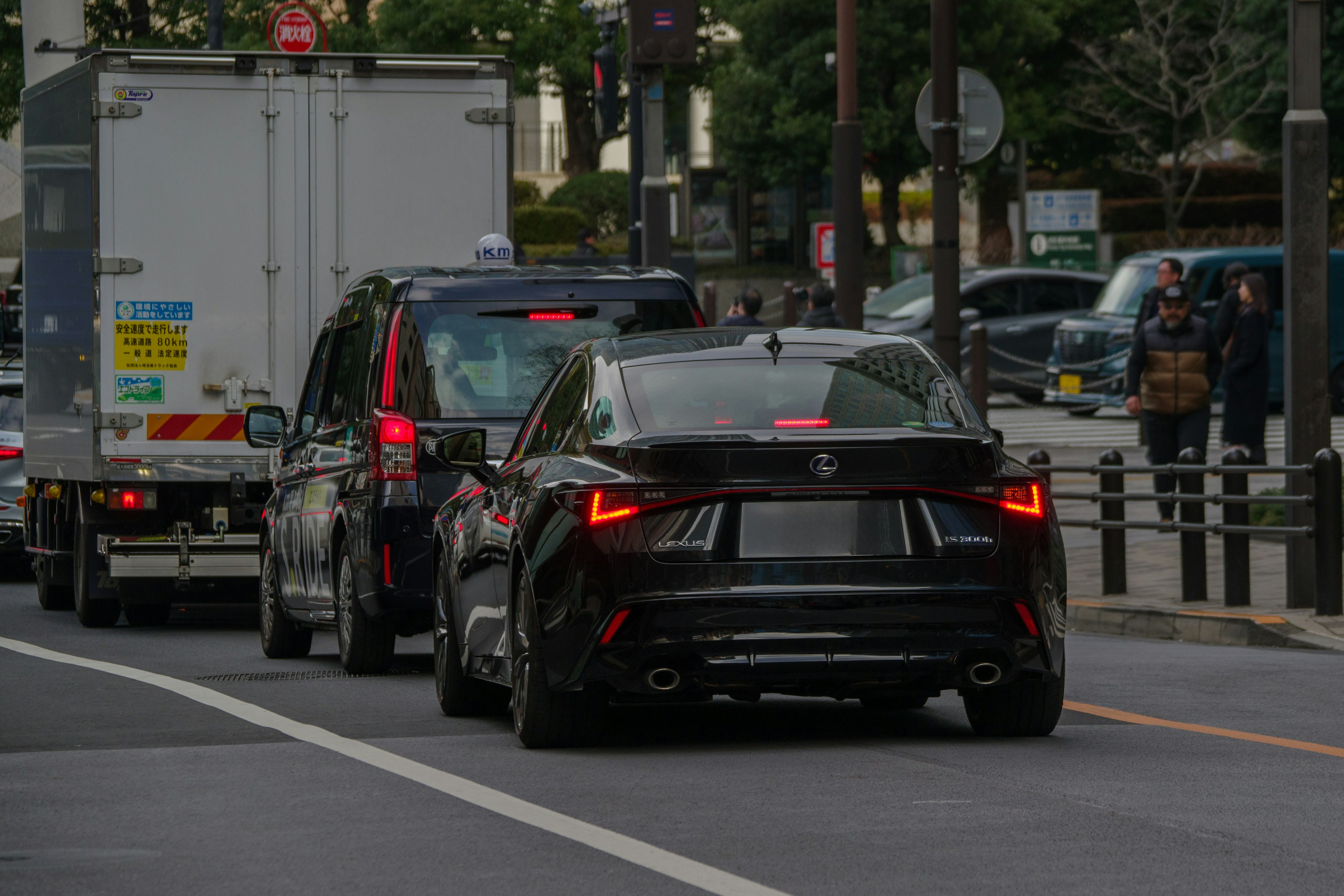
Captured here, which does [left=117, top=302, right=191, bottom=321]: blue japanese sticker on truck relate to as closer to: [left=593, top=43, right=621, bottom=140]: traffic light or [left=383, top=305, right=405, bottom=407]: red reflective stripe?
[left=383, top=305, right=405, bottom=407]: red reflective stripe

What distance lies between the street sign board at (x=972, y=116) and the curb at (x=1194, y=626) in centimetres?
403

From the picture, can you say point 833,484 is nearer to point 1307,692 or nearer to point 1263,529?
point 1307,692

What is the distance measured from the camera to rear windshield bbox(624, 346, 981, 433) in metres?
7.96

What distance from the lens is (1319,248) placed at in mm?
13430

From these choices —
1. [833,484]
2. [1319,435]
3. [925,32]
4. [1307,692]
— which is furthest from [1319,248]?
[925,32]

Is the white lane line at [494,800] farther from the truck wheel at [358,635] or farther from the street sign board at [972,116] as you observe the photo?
the street sign board at [972,116]

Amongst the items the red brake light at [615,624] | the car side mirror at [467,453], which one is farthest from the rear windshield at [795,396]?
the car side mirror at [467,453]

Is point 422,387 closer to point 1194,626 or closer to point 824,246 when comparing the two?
point 1194,626

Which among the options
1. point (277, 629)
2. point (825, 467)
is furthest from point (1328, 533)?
point (825, 467)

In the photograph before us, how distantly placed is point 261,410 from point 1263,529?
5.31m

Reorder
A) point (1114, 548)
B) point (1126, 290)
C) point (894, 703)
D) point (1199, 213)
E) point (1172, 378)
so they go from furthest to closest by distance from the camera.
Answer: point (1199, 213), point (1126, 290), point (1172, 378), point (1114, 548), point (894, 703)

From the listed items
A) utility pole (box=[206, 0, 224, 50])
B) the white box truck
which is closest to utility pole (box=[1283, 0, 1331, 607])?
the white box truck

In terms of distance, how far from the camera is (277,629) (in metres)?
12.7

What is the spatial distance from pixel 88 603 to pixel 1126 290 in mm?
17447
